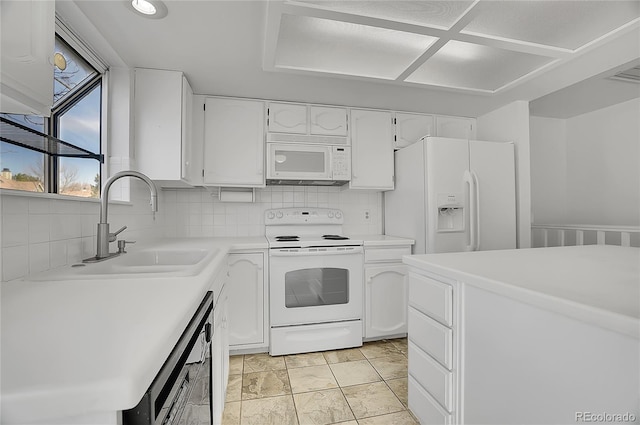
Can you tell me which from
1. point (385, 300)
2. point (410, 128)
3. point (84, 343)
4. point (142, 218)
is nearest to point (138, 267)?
point (84, 343)

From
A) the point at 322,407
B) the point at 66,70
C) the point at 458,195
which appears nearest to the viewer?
the point at 66,70

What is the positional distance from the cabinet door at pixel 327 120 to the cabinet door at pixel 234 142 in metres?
0.48

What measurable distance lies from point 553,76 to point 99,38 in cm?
311

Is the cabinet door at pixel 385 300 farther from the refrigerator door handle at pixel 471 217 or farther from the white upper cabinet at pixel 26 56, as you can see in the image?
the white upper cabinet at pixel 26 56

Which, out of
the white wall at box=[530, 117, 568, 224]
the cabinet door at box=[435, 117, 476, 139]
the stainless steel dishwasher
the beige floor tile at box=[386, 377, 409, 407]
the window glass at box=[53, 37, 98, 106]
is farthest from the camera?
the white wall at box=[530, 117, 568, 224]

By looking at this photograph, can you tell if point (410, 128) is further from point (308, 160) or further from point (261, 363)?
point (261, 363)

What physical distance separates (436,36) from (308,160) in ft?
4.49

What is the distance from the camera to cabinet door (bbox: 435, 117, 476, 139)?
9.92ft

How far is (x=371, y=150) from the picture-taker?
2.81 m

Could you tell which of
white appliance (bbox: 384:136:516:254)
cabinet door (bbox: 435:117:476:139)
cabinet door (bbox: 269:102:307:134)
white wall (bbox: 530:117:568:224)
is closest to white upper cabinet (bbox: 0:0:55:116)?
cabinet door (bbox: 269:102:307:134)

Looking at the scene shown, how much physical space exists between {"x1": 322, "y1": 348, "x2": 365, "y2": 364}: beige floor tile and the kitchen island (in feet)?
2.51

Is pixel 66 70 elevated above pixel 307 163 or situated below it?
above

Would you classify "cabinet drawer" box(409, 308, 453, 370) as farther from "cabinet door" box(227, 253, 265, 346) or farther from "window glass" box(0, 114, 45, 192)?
"window glass" box(0, 114, 45, 192)

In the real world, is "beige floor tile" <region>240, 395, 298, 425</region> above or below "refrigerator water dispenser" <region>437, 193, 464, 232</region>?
below
